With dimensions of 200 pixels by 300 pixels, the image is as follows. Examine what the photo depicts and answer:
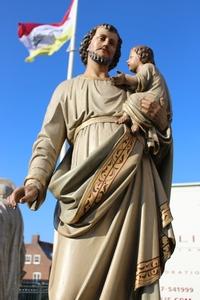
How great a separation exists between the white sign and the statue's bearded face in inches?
275

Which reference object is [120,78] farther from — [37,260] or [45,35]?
[37,260]

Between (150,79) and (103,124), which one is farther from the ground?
(150,79)

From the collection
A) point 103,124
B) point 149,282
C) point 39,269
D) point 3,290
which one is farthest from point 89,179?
point 39,269

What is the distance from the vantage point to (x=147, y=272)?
119 inches

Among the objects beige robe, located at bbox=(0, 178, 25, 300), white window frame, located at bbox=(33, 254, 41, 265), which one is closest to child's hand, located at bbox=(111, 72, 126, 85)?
beige robe, located at bbox=(0, 178, 25, 300)

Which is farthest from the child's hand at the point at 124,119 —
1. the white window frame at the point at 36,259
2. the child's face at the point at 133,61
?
the white window frame at the point at 36,259

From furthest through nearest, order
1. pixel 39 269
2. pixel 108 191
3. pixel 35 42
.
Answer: pixel 39 269 < pixel 35 42 < pixel 108 191

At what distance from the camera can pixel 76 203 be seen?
317 centimetres

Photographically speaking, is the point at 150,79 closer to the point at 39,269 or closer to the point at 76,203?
the point at 76,203

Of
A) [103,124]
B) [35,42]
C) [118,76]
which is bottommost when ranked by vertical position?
[103,124]

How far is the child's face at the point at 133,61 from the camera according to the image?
3.58 metres

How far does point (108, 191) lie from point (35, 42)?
516 inches

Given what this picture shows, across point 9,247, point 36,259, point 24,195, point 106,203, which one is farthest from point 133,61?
point 36,259

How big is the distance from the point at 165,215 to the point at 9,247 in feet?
17.8
